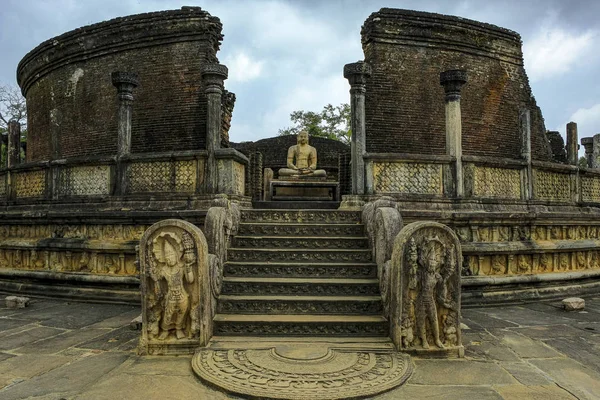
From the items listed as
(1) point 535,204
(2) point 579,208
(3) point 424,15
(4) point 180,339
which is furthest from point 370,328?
(3) point 424,15

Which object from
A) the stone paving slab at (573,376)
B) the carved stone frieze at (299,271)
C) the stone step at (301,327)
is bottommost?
the stone paving slab at (573,376)

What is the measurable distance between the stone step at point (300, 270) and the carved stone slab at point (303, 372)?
132 centimetres

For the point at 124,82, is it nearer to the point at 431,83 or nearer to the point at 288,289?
the point at 288,289

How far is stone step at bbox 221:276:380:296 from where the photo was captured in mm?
4891

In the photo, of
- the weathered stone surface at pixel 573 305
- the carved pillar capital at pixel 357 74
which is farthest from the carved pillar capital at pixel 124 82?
the weathered stone surface at pixel 573 305

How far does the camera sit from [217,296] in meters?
4.68

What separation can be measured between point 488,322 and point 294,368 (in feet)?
10.5

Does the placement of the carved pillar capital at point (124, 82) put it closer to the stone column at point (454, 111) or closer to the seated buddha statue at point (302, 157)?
the seated buddha statue at point (302, 157)

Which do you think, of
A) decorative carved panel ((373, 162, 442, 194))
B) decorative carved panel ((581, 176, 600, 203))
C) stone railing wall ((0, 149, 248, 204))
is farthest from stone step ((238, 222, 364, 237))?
decorative carved panel ((581, 176, 600, 203))

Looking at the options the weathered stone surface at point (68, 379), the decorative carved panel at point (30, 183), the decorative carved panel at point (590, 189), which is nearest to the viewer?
the weathered stone surface at point (68, 379)

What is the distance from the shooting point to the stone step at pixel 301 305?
183 inches

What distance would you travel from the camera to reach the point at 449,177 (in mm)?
7238

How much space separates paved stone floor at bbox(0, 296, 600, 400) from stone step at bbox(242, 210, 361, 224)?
2225 millimetres

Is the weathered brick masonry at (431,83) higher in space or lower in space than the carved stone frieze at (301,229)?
higher
